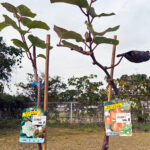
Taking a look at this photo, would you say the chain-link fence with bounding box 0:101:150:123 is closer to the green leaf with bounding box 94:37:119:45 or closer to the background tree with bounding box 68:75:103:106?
the background tree with bounding box 68:75:103:106

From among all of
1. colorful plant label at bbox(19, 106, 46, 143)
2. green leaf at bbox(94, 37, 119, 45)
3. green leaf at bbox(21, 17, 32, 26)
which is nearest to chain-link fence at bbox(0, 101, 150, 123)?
colorful plant label at bbox(19, 106, 46, 143)

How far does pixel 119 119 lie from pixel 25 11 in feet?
2.08

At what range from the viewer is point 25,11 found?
1.04m

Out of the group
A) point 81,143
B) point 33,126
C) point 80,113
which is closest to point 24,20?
point 33,126

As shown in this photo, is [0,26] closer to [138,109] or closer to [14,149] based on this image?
[14,149]

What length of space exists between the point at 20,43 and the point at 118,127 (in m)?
0.59

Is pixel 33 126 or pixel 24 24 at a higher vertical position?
pixel 24 24

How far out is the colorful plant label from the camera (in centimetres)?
114

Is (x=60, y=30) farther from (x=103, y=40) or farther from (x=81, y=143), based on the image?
(x=81, y=143)

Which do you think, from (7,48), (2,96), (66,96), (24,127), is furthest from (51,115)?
(24,127)

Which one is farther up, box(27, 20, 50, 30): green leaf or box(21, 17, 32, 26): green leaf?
box(21, 17, 32, 26): green leaf

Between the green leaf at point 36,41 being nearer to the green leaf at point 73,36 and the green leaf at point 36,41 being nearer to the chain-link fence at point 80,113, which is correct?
the green leaf at point 73,36

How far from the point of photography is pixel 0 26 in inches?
41.8

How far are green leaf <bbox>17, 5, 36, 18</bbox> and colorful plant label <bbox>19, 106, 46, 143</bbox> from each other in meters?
0.45
